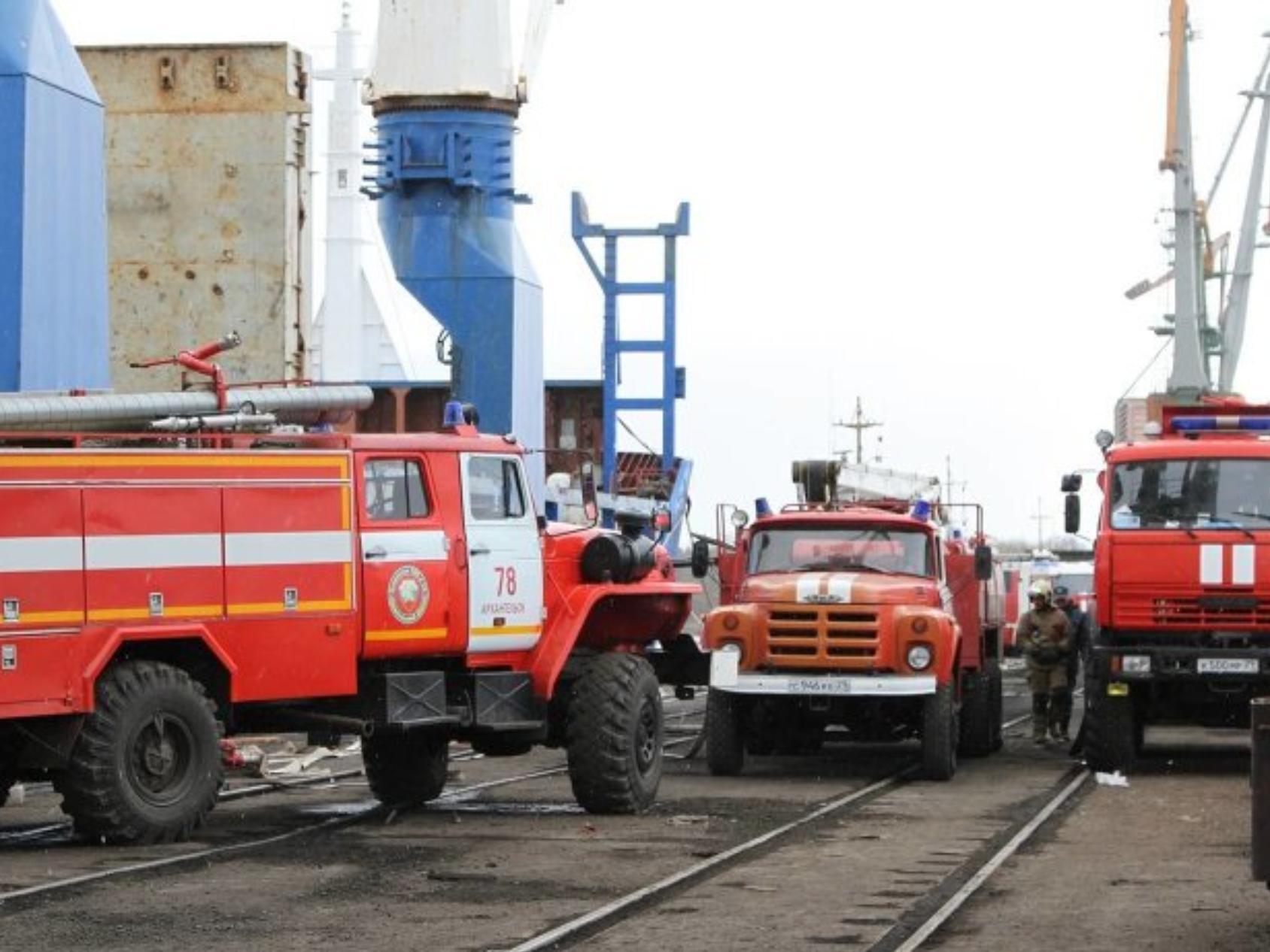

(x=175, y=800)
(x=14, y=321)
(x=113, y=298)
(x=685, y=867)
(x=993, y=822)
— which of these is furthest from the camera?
(x=113, y=298)

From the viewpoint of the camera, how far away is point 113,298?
33.9m

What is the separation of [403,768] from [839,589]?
5091mm

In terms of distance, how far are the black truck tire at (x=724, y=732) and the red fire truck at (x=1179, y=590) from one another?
3271 millimetres

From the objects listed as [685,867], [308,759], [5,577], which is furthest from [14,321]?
[685,867]

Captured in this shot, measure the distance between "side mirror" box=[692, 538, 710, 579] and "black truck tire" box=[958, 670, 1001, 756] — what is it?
120 inches

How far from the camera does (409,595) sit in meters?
18.4

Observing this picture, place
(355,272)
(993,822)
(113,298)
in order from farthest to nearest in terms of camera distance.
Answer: (355,272), (113,298), (993,822)

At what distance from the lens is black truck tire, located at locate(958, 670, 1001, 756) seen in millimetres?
26953

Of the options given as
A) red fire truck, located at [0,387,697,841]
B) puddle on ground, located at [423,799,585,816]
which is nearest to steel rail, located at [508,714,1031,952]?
red fire truck, located at [0,387,697,841]

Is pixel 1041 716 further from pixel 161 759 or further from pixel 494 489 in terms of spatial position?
pixel 161 759

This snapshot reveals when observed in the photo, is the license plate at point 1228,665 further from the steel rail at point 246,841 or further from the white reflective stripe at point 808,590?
the steel rail at point 246,841

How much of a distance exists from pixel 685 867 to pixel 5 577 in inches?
168

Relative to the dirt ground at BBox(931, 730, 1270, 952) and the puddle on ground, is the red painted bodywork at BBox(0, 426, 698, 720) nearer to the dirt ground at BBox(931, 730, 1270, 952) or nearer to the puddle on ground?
the puddle on ground

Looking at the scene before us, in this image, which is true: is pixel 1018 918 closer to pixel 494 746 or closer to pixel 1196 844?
pixel 1196 844
